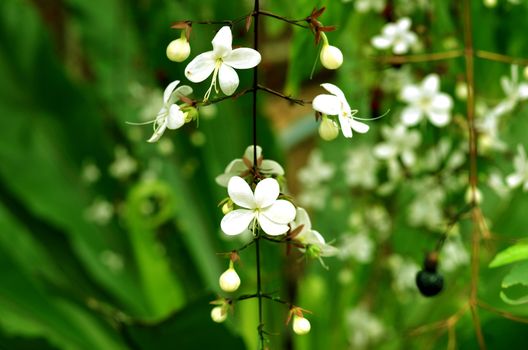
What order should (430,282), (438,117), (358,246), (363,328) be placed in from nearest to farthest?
(430,282) < (438,117) < (358,246) < (363,328)

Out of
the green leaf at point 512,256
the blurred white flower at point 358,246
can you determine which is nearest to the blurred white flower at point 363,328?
the blurred white flower at point 358,246

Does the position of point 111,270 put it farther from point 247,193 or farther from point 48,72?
point 247,193

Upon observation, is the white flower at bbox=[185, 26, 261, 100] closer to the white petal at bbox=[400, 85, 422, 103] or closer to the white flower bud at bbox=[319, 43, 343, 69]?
the white flower bud at bbox=[319, 43, 343, 69]

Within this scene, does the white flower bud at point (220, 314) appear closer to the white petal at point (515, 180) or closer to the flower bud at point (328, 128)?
the flower bud at point (328, 128)

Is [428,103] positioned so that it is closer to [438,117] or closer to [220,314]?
[438,117]

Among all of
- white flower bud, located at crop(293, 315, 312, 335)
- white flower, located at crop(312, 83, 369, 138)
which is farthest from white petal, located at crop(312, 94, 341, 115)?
white flower bud, located at crop(293, 315, 312, 335)

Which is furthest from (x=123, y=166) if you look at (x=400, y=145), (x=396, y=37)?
(x=396, y=37)

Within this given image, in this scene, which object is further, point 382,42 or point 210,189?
point 210,189

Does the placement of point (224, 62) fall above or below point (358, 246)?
below

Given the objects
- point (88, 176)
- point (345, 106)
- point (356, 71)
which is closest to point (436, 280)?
point (345, 106)
